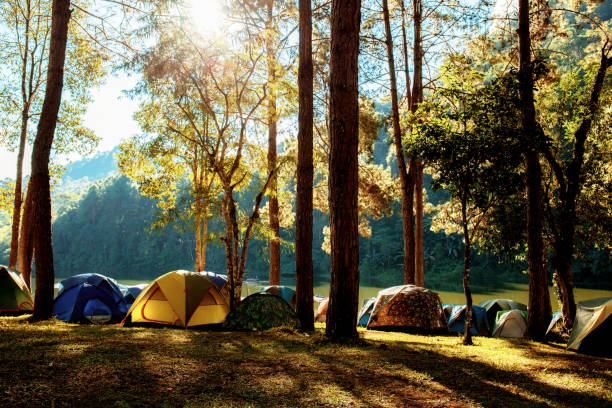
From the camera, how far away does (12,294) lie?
10281mm

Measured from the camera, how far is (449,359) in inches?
205

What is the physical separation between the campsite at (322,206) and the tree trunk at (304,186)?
0.14ft

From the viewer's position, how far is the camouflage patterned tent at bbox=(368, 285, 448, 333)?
428 inches

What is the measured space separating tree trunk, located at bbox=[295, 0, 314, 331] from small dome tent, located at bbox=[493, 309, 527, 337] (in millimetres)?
7112

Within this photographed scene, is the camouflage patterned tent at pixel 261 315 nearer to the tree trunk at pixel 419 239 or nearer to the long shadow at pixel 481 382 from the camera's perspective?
the long shadow at pixel 481 382

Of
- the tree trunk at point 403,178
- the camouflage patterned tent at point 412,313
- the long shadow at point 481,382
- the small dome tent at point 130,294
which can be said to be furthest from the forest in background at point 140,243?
the long shadow at point 481,382

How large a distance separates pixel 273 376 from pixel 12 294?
964cm

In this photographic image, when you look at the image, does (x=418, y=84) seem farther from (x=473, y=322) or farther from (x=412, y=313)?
(x=473, y=322)

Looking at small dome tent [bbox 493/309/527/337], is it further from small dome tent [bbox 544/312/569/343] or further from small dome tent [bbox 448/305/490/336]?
small dome tent [bbox 544/312/569/343]

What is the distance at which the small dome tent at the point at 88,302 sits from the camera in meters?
10.7

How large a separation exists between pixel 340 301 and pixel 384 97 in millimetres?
10225

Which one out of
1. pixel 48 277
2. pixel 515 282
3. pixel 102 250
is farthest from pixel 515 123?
pixel 102 250

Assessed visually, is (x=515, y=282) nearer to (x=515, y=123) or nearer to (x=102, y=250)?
(x=515, y=123)

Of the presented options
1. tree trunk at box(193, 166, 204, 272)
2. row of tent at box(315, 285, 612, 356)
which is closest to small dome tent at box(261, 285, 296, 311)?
row of tent at box(315, 285, 612, 356)
